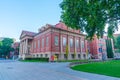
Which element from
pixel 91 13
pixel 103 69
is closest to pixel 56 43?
pixel 103 69

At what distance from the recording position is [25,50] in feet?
158

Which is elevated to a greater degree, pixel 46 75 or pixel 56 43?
pixel 56 43

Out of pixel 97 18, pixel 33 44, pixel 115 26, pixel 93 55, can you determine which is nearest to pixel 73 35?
pixel 33 44

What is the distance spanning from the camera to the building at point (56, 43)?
3578 centimetres

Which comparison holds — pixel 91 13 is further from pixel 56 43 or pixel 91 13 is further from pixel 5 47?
pixel 5 47

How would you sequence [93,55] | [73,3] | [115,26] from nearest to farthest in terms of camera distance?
[73,3]
[115,26]
[93,55]

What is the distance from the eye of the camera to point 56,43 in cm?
3653

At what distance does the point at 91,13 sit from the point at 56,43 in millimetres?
25632

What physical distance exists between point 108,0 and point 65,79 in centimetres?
744

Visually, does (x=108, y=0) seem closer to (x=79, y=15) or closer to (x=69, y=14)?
(x=79, y=15)

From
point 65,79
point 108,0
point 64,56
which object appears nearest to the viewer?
point 65,79

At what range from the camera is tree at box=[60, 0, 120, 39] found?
11.1 metres

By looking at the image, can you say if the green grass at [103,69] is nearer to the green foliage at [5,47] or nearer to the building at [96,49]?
the building at [96,49]

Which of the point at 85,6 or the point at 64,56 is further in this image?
the point at 64,56
